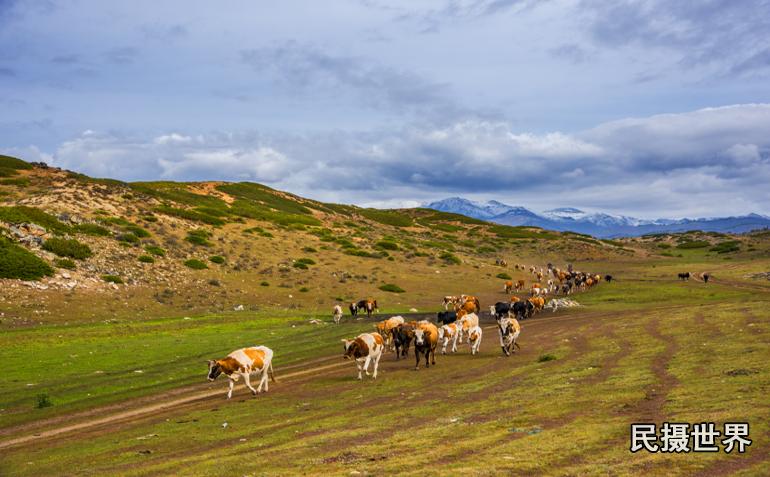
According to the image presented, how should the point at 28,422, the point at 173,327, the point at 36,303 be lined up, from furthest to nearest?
the point at 36,303 < the point at 173,327 < the point at 28,422

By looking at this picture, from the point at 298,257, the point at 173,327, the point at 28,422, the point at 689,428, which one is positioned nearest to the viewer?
the point at 689,428

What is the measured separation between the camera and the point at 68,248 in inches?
2160

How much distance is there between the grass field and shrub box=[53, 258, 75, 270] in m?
18.0

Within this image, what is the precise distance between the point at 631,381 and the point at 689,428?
20.8 ft

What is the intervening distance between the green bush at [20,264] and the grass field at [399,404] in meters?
14.4

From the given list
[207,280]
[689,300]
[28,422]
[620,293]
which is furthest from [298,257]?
[28,422]

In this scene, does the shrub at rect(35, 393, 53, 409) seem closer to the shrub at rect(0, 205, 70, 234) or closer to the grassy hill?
the grassy hill

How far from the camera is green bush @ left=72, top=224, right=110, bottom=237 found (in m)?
61.4

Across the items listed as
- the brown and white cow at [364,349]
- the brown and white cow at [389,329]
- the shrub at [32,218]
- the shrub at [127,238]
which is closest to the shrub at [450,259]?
the shrub at [127,238]

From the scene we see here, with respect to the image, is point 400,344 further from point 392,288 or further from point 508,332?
point 392,288

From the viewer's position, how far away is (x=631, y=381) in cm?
1720

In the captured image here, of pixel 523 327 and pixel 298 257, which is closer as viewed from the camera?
pixel 523 327

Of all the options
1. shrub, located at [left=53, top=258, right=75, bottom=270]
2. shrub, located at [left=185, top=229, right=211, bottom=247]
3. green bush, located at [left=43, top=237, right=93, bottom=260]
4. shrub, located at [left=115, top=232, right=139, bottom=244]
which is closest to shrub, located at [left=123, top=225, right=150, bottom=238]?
shrub, located at [left=115, top=232, right=139, bottom=244]

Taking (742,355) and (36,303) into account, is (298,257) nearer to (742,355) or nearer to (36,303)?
(36,303)
